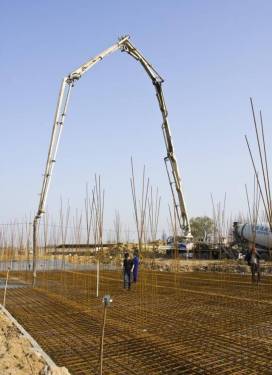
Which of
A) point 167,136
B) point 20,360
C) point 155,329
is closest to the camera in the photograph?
point 20,360

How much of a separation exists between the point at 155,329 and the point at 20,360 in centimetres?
227

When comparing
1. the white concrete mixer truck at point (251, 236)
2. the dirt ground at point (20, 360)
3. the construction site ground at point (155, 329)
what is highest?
the white concrete mixer truck at point (251, 236)

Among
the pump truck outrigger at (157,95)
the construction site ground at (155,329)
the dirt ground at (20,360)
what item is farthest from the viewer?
the pump truck outrigger at (157,95)

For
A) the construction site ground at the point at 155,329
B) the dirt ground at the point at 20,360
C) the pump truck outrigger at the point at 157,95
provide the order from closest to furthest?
the dirt ground at the point at 20,360 → the construction site ground at the point at 155,329 → the pump truck outrigger at the point at 157,95

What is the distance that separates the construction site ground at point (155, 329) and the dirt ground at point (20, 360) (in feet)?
1.09

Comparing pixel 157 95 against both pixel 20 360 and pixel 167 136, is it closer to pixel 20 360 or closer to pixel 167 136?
pixel 167 136

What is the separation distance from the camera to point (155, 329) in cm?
546

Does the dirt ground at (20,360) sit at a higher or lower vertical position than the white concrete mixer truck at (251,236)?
lower

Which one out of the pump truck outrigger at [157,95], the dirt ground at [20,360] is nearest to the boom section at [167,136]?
the pump truck outrigger at [157,95]

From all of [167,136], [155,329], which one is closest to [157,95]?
[167,136]

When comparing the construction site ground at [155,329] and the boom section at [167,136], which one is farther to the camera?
the boom section at [167,136]

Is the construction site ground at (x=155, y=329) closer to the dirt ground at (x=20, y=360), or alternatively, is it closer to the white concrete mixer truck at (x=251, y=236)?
the dirt ground at (x=20, y=360)

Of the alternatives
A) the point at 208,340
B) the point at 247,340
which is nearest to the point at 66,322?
the point at 208,340

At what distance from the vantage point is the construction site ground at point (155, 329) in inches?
158
